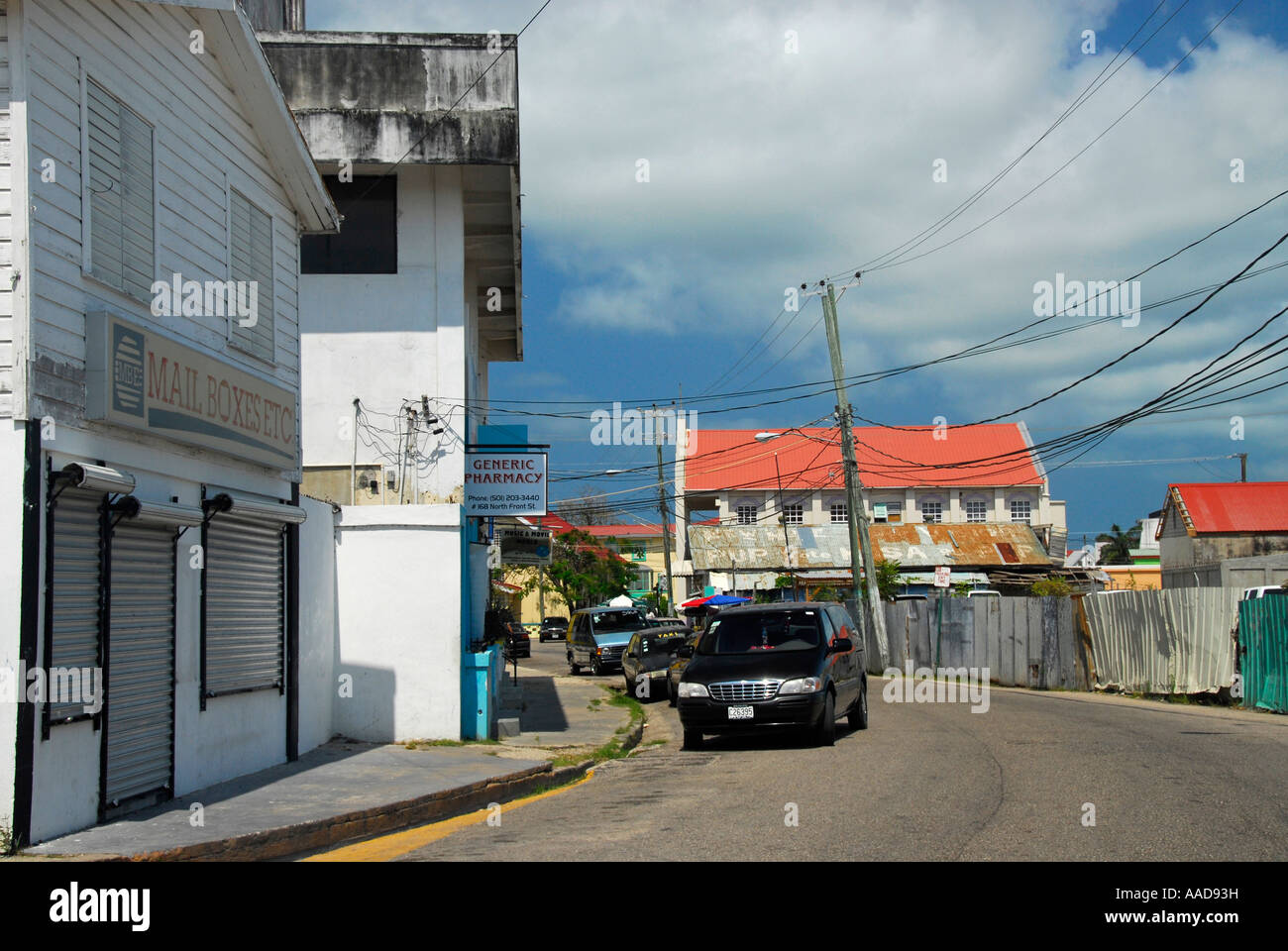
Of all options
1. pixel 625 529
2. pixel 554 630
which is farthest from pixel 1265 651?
pixel 625 529

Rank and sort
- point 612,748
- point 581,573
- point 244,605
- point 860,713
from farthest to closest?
point 581,573 → point 860,713 → point 612,748 → point 244,605

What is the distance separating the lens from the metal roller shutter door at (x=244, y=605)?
1136cm

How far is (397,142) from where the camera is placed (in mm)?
16812

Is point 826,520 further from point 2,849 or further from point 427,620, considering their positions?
point 2,849

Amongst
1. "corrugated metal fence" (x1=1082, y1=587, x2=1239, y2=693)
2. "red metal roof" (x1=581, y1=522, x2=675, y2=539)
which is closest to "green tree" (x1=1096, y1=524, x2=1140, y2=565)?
"red metal roof" (x1=581, y1=522, x2=675, y2=539)

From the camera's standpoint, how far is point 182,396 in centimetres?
1043

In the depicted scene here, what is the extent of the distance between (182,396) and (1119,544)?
400ft

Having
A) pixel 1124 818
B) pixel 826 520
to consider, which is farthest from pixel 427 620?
pixel 826 520

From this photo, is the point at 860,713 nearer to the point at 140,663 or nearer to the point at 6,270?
the point at 140,663

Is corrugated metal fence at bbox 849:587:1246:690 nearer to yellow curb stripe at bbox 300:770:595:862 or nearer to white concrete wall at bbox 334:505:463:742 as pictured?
white concrete wall at bbox 334:505:463:742

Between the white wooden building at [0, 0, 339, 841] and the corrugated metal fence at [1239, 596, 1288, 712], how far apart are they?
15.1 metres

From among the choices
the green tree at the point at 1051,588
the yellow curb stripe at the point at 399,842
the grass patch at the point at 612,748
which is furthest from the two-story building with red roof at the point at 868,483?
the yellow curb stripe at the point at 399,842

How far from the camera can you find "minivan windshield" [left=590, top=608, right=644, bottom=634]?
115 ft

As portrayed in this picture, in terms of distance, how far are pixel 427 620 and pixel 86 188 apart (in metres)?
7.50
